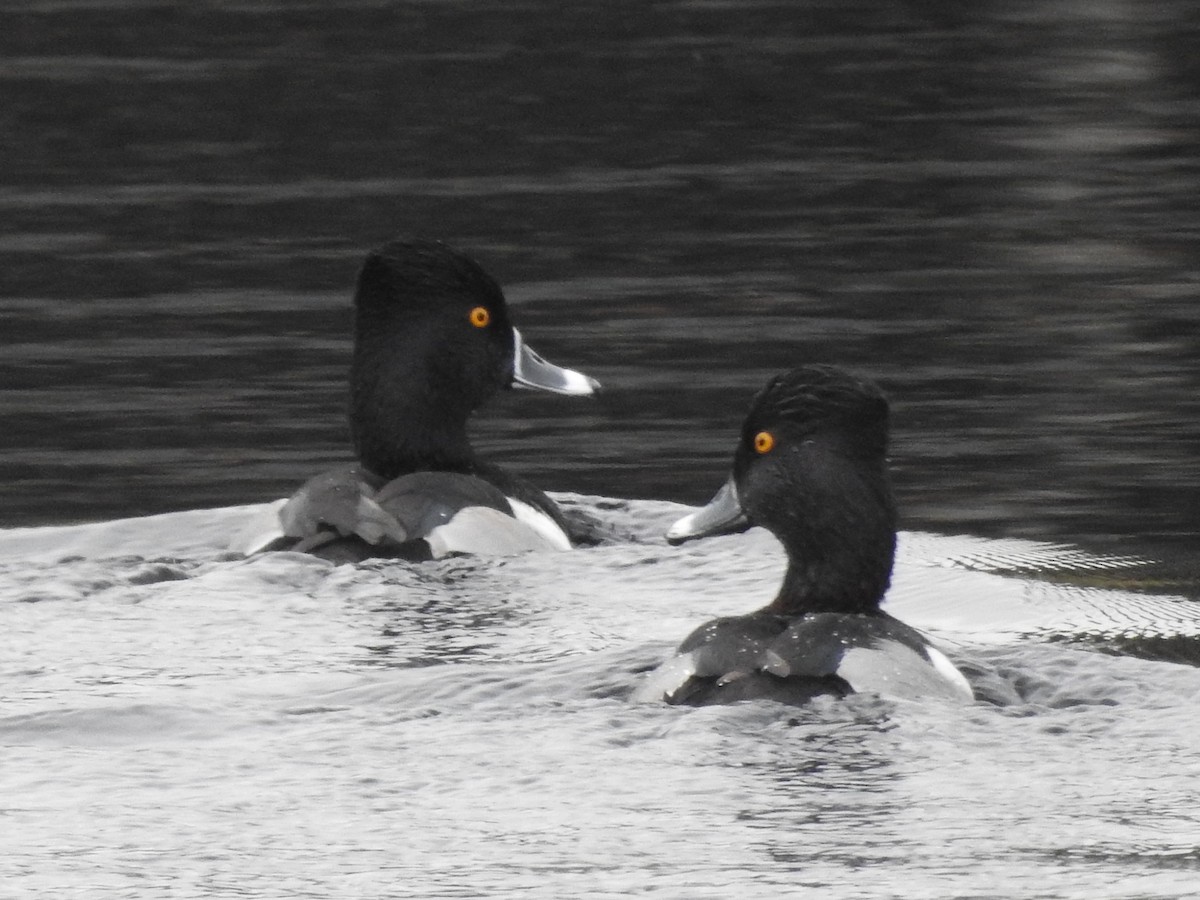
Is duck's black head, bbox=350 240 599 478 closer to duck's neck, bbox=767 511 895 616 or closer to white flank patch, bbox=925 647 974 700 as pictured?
duck's neck, bbox=767 511 895 616

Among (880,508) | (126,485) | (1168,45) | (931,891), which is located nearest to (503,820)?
(931,891)

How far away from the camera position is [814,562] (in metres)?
8.02

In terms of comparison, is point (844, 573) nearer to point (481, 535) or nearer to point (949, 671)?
point (949, 671)

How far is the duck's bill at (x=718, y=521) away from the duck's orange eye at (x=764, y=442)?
0.79ft

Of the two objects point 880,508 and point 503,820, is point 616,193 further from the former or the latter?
point 503,820

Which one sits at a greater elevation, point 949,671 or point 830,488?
point 830,488

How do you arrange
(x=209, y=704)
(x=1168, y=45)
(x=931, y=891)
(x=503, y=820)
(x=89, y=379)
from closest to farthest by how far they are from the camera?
1. (x=931, y=891)
2. (x=503, y=820)
3. (x=209, y=704)
4. (x=89, y=379)
5. (x=1168, y=45)

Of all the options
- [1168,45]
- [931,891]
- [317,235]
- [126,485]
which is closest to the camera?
[931,891]

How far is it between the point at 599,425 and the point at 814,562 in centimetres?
461

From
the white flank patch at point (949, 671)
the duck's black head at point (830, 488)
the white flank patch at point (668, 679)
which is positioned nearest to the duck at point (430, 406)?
the duck's black head at point (830, 488)

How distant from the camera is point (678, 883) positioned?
636 centimetres

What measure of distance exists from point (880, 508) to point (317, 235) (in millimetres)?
8769

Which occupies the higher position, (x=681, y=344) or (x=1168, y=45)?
(x=1168, y=45)

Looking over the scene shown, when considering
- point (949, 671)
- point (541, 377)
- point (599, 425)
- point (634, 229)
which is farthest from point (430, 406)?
point (634, 229)
